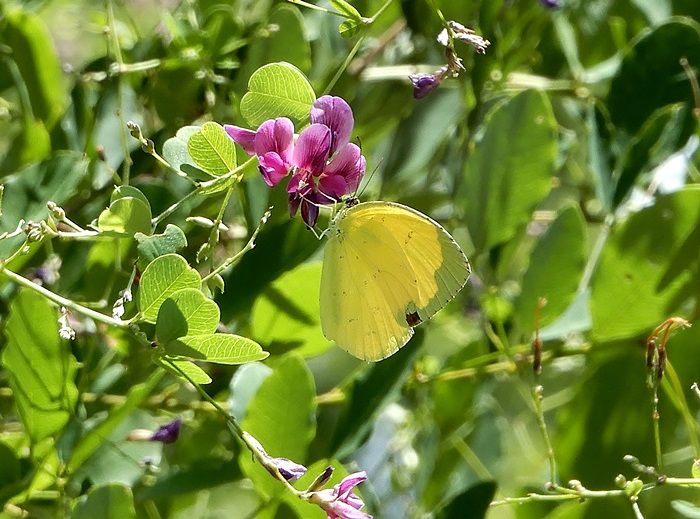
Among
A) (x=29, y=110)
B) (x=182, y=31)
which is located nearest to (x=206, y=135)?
(x=182, y=31)

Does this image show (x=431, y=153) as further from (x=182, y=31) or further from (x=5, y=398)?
(x=5, y=398)

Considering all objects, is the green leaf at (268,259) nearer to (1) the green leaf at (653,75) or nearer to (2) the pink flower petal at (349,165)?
(2) the pink flower petal at (349,165)

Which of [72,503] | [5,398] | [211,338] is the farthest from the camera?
[5,398]

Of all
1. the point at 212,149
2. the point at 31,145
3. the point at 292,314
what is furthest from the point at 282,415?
the point at 31,145

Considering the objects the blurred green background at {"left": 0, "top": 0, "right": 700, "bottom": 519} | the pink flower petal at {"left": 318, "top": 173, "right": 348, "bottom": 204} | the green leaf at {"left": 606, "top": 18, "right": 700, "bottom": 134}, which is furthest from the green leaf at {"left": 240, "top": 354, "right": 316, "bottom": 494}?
the green leaf at {"left": 606, "top": 18, "right": 700, "bottom": 134}

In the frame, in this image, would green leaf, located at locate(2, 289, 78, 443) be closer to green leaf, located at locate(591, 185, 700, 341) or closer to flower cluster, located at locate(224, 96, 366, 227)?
flower cluster, located at locate(224, 96, 366, 227)

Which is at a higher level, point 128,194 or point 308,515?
point 128,194

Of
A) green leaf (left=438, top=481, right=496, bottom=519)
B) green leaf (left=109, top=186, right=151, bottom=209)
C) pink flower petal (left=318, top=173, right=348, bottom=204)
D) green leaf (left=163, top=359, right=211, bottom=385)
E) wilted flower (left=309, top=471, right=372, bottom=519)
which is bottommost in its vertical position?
green leaf (left=438, top=481, right=496, bottom=519)
